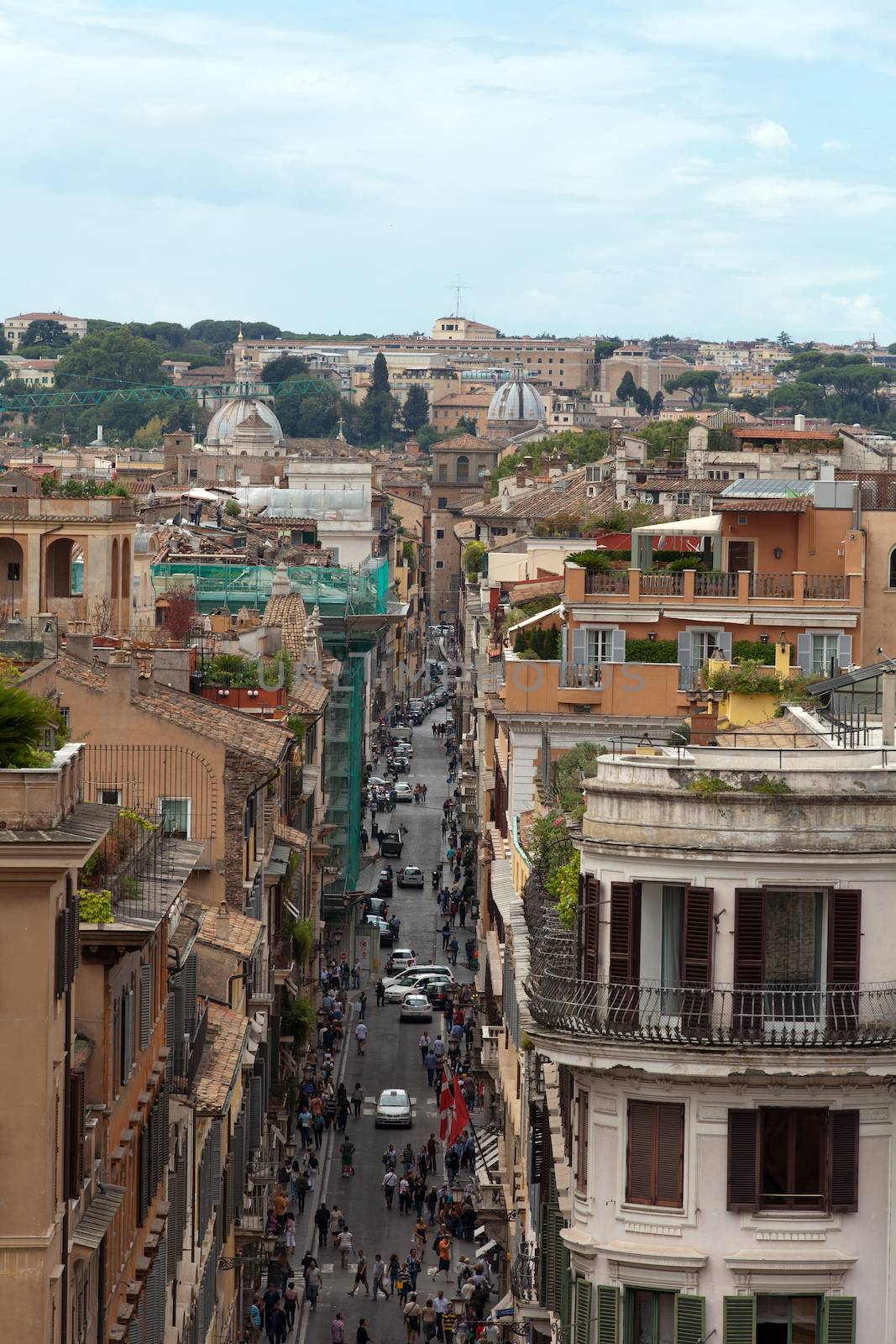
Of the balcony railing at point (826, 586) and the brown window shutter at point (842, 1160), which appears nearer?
the brown window shutter at point (842, 1160)

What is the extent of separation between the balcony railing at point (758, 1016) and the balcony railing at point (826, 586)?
772 inches

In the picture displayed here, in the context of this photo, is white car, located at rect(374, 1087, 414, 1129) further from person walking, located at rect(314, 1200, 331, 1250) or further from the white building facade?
the white building facade

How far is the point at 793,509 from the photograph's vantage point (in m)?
41.7

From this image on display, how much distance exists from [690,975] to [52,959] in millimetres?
4662

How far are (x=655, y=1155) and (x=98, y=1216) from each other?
4.92 metres

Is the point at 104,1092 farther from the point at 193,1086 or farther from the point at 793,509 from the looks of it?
the point at 793,509

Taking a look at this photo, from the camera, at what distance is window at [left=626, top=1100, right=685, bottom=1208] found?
21.7 meters

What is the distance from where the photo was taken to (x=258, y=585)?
3012 inches

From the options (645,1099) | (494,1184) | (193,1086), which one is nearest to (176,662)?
(494,1184)

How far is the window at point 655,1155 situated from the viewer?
2166cm

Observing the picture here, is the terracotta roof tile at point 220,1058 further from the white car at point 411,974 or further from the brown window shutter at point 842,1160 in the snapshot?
the white car at point 411,974

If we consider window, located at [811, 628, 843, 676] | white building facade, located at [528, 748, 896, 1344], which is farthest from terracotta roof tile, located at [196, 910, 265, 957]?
white building facade, located at [528, 748, 896, 1344]

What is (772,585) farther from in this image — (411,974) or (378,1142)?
(411,974)

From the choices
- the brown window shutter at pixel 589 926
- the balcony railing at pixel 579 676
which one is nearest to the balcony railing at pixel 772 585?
the balcony railing at pixel 579 676
